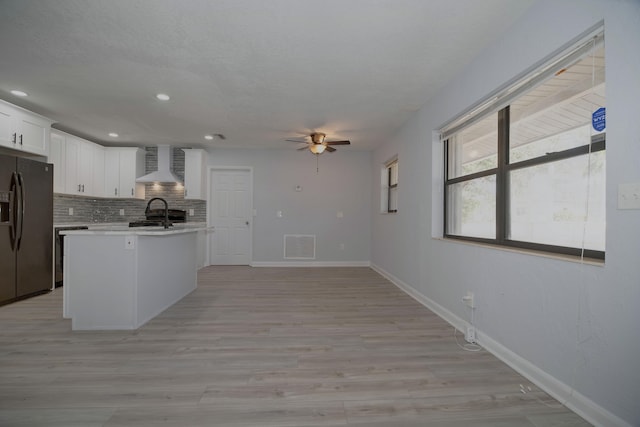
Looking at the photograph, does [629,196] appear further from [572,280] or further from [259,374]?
[259,374]

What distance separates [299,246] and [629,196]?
5.14 m

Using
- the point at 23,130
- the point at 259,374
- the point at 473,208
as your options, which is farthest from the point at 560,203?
the point at 23,130

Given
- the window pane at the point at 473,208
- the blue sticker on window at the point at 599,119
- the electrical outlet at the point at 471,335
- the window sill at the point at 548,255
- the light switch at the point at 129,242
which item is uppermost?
the blue sticker on window at the point at 599,119

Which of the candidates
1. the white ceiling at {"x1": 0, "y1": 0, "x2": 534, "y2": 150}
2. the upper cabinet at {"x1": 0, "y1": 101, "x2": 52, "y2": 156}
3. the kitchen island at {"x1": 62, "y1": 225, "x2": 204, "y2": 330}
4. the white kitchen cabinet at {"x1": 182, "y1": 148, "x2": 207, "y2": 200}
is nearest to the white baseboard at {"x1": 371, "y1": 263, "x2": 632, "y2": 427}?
the white ceiling at {"x1": 0, "y1": 0, "x2": 534, "y2": 150}

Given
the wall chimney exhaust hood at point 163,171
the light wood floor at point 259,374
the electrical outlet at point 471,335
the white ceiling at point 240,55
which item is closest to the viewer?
the light wood floor at point 259,374

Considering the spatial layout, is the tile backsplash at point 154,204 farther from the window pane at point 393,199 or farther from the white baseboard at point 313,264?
the window pane at point 393,199

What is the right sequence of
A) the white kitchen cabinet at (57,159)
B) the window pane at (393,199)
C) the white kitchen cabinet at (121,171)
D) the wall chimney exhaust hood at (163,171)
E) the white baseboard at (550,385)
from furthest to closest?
the wall chimney exhaust hood at (163,171)
the white kitchen cabinet at (121,171)
the window pane at (393,199)
the white kitchen cabinet at (57,159)
the white baseboard at (550,385)

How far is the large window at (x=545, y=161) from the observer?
5.17 ft

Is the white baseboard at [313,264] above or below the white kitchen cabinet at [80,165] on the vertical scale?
below

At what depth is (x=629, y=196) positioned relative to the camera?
4.18 feet

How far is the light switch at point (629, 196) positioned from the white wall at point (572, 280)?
3 centimetres

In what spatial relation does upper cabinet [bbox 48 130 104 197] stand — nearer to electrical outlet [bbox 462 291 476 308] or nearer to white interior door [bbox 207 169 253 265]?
white interior door [bbox 207 169 253 265]

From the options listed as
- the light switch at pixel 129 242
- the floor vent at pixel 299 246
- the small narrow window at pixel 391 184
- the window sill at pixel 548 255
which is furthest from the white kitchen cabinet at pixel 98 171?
the window sill at pixel 548 255

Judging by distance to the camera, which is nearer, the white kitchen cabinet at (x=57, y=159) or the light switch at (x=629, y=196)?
the light switch at (x=629, y=196)
